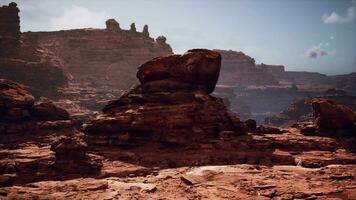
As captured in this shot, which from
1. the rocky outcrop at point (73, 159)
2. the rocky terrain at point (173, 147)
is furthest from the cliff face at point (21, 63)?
→ the rocky outcrop at point (73, 159)

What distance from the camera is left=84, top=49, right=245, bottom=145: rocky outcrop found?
24.1 meters

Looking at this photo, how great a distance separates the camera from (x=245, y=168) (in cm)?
1973

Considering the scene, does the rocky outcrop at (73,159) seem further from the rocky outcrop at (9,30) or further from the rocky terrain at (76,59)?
the rocky outcrop at (9,30)

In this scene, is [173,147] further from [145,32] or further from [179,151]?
[145,32]

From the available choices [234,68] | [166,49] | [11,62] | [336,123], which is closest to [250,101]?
[234,68]

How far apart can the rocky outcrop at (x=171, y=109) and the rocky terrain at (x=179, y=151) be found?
0.27 ft

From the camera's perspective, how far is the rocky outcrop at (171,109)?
950 inches

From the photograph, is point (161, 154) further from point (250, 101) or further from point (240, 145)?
point (250, 101)

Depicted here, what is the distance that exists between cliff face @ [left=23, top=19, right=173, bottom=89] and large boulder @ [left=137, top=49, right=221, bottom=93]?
8138cm

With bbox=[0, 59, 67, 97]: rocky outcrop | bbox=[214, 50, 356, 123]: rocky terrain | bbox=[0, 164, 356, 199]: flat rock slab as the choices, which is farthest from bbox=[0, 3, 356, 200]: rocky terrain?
bbox=[214, 50, 356, 123]: rocky terrain

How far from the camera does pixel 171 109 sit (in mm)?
24766

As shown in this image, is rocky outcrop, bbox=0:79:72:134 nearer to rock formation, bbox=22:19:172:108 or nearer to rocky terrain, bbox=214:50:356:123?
rock formation, bbox=22:19:172:108

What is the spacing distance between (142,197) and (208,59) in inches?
597

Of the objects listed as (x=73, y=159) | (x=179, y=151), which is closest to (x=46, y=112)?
(x=73, y=159)
